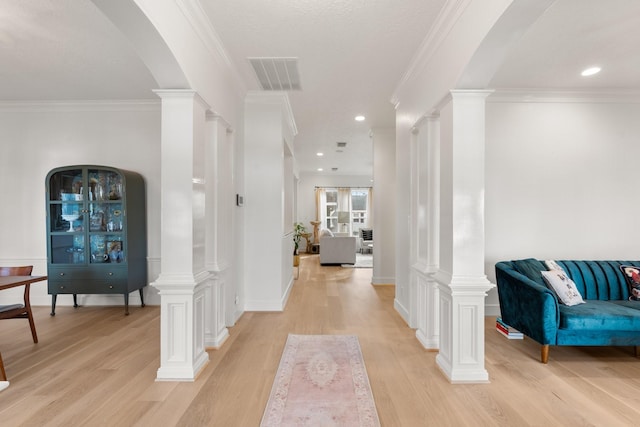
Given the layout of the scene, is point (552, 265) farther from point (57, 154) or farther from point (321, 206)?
point (321, 206)

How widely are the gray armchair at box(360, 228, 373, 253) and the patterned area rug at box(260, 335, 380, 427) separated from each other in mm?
7819

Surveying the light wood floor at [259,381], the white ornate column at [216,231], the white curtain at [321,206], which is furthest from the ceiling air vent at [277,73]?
the white curtain at [321,206]

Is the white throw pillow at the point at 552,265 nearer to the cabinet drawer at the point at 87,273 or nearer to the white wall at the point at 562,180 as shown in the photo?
the white wall at the point at 562,180

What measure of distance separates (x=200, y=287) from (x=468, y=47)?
266 cm

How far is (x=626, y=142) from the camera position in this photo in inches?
161

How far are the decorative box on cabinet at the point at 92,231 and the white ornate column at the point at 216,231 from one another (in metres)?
1.64

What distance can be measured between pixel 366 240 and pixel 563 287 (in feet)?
26.3

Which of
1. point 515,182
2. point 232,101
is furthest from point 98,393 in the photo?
point 515,182

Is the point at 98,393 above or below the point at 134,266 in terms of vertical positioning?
below

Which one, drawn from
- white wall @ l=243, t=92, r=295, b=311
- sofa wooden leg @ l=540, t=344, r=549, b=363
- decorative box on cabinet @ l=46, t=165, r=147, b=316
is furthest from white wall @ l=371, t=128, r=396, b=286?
decorative box on cabinet @ l=46, t=165, r=147, b=316

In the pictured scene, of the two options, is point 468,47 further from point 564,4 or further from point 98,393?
point 98,393

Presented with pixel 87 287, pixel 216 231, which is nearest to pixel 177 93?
pixel 216 231

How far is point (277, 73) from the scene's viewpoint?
3.67 m

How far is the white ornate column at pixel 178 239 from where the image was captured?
8.36ft
